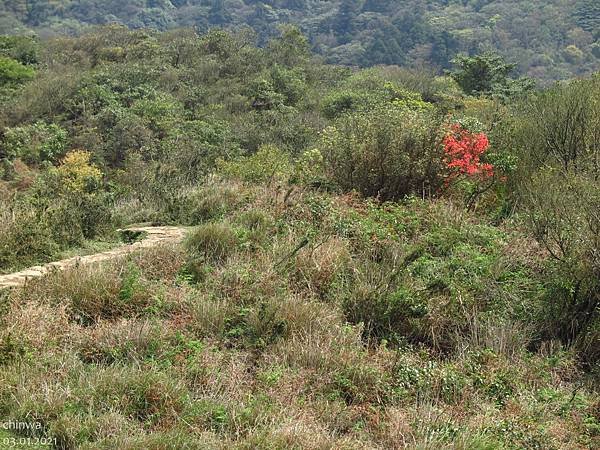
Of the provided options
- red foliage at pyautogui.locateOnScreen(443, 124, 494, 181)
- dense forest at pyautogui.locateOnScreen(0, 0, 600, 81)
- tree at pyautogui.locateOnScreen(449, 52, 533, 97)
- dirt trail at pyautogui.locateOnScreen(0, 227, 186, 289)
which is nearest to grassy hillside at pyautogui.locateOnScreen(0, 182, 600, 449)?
dirt trail at pyautogui.locateOnScreen(0, 227, 186, 289)

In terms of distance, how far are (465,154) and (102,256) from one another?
5.17 metres

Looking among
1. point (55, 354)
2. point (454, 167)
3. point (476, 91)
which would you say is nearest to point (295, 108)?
point (476, 91)

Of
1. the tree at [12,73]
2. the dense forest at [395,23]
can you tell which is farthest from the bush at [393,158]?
the dense forest at [395,23]

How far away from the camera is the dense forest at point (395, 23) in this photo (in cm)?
7538

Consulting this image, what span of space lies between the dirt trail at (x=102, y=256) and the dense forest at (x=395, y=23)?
6801 cm

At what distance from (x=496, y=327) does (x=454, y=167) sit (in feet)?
12.7

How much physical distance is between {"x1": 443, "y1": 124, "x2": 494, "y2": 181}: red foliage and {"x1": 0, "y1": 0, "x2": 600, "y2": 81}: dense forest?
211ft

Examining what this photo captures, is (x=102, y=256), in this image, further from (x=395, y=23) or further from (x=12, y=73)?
(x=395, y=23)

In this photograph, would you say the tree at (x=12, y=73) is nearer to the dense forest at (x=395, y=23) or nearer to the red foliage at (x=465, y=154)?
the red foliage at (x=465, y=154)

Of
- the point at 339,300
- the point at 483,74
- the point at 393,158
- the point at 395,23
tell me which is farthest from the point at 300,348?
the point at 395,23

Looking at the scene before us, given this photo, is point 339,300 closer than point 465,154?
Yes

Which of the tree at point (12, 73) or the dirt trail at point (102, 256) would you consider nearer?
the dirt trail at point (102, 256)

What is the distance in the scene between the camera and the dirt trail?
512cm

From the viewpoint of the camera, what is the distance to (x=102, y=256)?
6.00m
